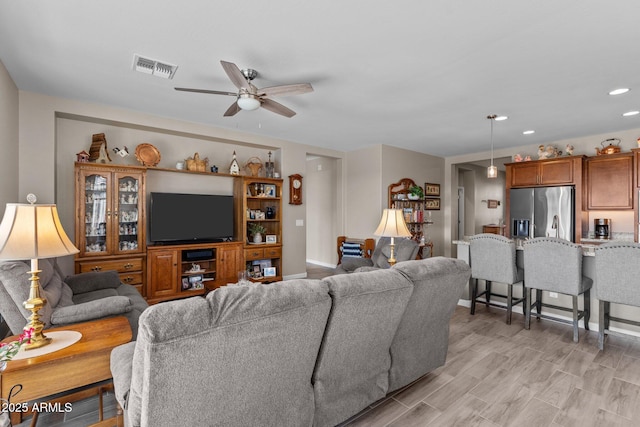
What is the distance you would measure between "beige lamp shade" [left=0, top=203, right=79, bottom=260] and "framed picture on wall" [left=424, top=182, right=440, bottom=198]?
6.47 meters

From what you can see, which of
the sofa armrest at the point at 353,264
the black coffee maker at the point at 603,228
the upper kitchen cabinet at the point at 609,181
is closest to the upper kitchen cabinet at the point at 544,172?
the upper kitchen cabinet at the point at 609,181

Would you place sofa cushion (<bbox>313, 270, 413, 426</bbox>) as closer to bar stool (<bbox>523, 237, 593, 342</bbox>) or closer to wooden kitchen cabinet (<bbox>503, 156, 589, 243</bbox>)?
bar stool (<bbox>523, 237, 593, 342</bbox>)

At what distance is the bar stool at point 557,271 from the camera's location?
3.05 meters

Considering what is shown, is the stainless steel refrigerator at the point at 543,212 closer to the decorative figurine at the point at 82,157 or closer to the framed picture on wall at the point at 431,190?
the framed picture on wall at the point at 431,190

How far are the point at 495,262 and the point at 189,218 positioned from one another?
4090mm

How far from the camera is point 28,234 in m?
1.68

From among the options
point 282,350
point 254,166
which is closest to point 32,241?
point 282,350

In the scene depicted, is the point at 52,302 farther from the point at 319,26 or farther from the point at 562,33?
the point at 562,33

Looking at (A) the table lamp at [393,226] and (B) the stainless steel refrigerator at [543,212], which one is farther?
(B) the stainless steel refrigerator at [543,212]

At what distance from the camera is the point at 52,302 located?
7.28 ft

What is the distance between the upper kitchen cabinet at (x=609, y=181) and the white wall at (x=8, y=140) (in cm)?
752

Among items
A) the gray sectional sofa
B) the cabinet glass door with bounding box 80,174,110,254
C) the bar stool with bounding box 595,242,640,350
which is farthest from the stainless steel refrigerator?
the cabinet glass door with bounding box 80,174,110,254

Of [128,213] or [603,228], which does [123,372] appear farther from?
[603,228]

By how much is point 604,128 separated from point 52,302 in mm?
7036
